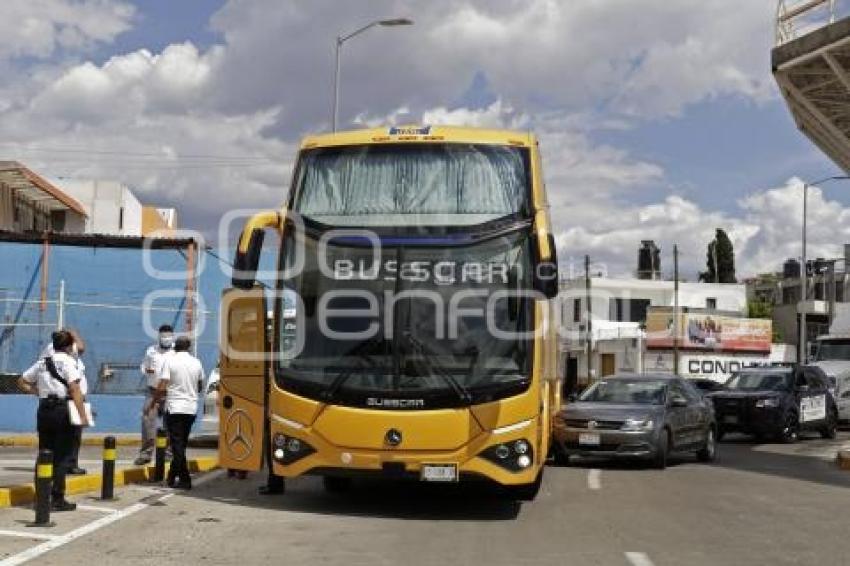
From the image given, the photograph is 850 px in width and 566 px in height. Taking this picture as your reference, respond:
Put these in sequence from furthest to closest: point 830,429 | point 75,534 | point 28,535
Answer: point 830,429 < point 75,534 < point 28,535

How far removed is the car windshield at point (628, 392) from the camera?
17031mm

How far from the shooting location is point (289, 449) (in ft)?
34.9

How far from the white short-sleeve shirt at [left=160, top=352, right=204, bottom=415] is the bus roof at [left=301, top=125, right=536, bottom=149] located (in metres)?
3.17

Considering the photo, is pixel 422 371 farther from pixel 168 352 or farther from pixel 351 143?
pixel 168 352

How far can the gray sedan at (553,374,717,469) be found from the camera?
15.9 m

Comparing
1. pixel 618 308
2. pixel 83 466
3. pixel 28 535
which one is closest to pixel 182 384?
pixel 83 466

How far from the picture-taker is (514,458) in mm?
10352

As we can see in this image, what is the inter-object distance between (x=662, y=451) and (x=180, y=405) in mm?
7156

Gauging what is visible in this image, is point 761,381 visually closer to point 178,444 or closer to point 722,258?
point 178,444

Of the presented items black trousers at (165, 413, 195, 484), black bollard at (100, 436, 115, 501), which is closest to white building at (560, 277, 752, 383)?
black trousers at (165, 413, 195, 484)

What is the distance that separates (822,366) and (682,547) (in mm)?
23423

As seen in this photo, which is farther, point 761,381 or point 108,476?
point 761,381

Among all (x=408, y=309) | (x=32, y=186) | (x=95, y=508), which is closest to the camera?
(x=408, y=309)

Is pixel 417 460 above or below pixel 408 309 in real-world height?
below
